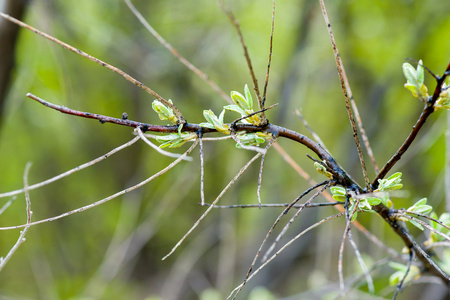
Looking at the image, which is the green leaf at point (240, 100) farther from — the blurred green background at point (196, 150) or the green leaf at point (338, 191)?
the blurred green background at point (196, 150)

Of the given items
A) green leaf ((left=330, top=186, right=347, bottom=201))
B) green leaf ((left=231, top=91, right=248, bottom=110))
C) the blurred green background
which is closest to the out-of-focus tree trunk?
the blurred green background

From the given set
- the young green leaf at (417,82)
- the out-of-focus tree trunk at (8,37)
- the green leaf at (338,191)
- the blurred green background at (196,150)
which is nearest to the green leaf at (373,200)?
the green leaf at (338,191)

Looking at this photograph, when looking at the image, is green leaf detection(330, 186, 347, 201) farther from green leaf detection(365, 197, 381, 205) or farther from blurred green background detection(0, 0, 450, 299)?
blurred green background detection(0, 0, 450, 299)

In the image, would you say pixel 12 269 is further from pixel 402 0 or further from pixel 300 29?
pixel 402 0

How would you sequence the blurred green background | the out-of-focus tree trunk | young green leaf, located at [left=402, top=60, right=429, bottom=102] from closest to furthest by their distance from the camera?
young green leaf, located at [left=402, top=60, right=429, bottom=102], the out-of-focus tree trunk, the blurred green background

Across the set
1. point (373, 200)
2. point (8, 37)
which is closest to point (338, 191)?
point (373, 200)

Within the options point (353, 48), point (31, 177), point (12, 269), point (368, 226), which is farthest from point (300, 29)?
point (12, 269)

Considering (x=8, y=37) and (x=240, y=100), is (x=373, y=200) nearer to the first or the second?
(x=240, y=100)
